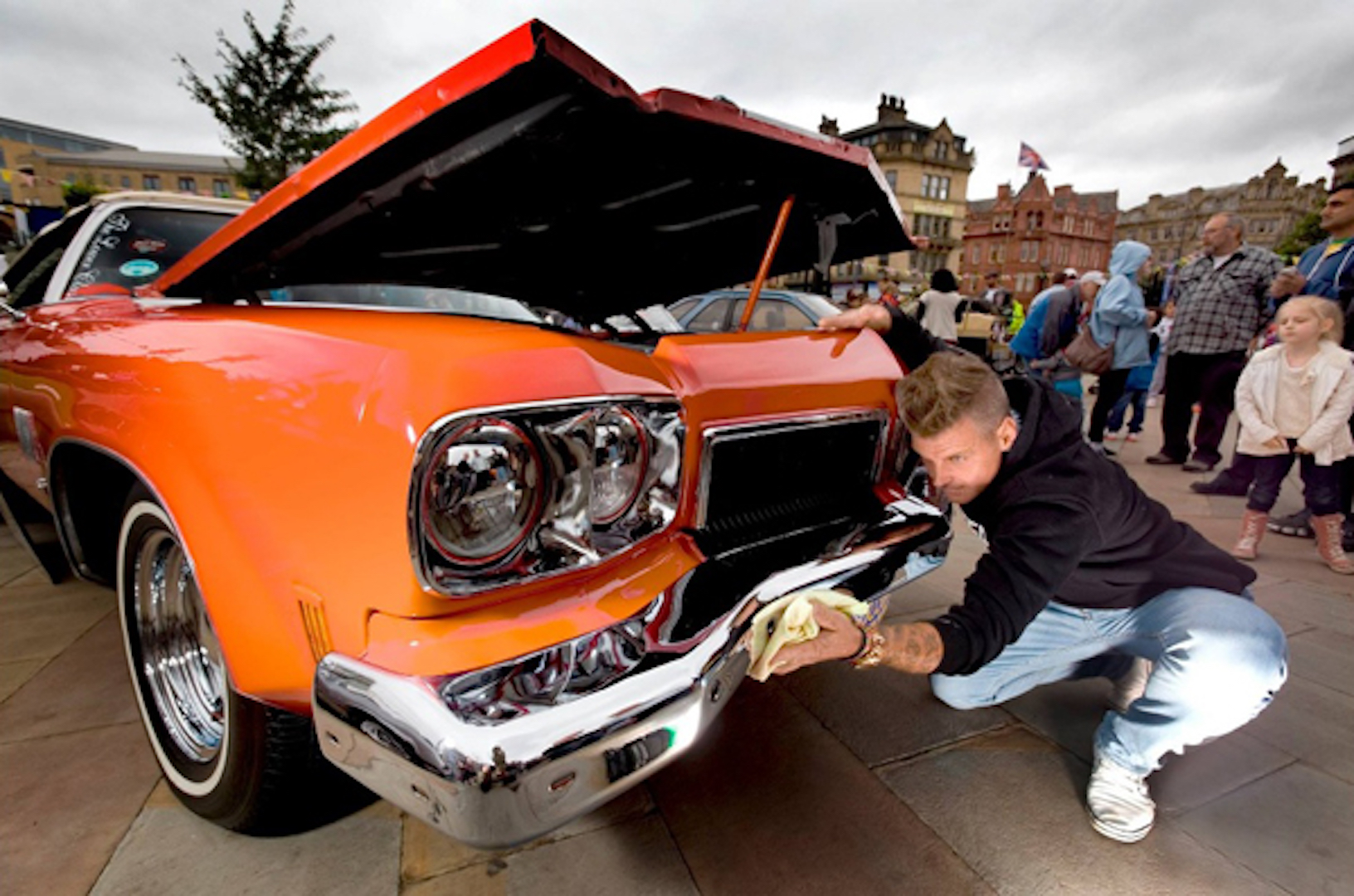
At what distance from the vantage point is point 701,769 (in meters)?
1.73

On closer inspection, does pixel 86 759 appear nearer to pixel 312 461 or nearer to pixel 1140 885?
pixel 312 461

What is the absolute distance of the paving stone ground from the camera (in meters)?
1.40

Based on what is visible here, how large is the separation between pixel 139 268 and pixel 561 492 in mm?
2324

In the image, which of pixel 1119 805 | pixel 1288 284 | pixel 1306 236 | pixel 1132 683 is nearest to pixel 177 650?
pixel 1119 805

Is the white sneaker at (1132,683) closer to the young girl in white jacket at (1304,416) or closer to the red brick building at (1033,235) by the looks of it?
the young girl in white jacket at (1304,416)

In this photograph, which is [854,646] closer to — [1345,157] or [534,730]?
[534,730]

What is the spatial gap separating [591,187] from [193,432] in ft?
3.65

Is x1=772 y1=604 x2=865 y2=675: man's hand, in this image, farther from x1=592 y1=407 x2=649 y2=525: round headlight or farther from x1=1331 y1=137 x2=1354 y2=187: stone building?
x1=1331 y1=137 x2=1354 y2=187: stone building

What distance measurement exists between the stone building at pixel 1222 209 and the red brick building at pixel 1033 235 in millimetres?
11826

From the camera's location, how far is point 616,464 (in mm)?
1275

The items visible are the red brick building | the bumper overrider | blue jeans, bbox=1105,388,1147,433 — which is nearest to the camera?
the bumper overrider

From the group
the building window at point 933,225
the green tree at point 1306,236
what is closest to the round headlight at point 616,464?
the green tree at point 1306,236

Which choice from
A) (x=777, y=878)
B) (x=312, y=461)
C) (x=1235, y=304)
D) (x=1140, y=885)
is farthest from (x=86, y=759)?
(x=1235, y=304)

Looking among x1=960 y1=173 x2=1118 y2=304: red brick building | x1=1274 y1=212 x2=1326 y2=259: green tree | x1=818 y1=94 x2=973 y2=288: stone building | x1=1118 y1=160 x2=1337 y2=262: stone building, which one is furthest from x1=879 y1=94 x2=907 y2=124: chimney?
x1=1118 y1=160 x2=1337 y2=262: stone building
